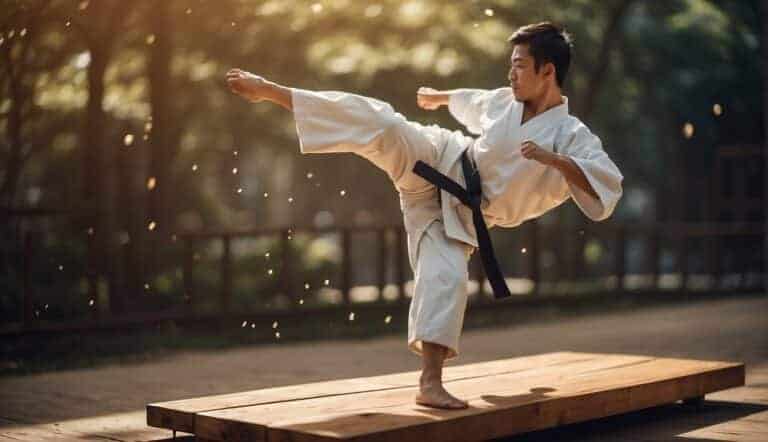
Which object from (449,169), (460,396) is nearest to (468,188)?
(449,169)

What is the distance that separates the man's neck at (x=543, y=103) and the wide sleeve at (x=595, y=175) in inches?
8.7

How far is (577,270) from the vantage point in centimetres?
1370

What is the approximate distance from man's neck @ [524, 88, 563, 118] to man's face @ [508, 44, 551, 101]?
29 millimetres

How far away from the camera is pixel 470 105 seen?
17.3 ft

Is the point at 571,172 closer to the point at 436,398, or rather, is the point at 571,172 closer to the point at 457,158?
the point at 457,158

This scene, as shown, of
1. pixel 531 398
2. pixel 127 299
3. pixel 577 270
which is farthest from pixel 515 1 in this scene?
pixel 531 398

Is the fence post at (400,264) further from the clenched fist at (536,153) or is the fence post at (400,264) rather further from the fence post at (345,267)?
the clenched fist at (536,153)

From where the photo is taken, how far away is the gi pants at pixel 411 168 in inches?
177

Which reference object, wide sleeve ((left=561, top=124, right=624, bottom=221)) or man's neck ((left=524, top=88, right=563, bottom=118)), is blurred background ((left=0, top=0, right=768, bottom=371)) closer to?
man's neck ((left=524, top=88, right=563, bottom=118))

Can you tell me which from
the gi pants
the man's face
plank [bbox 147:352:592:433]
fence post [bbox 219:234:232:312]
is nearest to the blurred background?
fence post [bbox 219:234:232:312]

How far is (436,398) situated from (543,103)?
129 centimetres

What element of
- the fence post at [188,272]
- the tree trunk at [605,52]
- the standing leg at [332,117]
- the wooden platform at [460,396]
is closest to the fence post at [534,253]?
the tree trunk at [605,52]

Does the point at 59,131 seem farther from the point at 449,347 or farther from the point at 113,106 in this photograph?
the point at 449,347

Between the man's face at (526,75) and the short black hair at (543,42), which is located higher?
the short black hair at (543,42)
